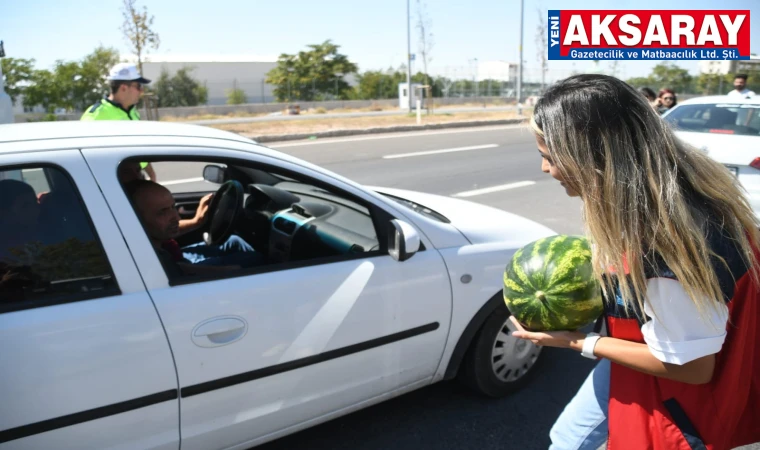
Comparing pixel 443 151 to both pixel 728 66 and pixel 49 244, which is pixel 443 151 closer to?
pixel 49 244

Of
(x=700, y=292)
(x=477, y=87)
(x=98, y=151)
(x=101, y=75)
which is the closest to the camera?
(x=700, y=292)

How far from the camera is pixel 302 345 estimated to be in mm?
2258

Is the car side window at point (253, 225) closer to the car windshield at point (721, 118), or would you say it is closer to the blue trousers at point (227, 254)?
the blue trousers at point (227, 254)

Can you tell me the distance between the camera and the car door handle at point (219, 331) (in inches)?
79.9

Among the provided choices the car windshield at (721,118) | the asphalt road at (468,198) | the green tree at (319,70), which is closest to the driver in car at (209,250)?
the asphalt road at (468,198)

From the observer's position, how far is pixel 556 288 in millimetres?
1621

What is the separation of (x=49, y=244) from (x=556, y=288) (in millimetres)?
1716

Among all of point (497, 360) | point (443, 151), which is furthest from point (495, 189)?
point (497, 360)

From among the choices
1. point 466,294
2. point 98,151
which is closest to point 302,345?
point 466,294

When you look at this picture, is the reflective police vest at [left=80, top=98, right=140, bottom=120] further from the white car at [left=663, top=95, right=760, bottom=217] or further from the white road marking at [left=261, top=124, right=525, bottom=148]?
the white road marking at [left=261, top=124, right=525, bottom=148]

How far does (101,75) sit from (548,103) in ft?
111

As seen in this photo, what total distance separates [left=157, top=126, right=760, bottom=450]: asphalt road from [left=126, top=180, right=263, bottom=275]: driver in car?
0.94m

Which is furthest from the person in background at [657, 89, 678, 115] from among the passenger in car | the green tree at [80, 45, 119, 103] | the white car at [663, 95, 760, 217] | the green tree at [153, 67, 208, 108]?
the green tree at [153, 67, 208, 108]

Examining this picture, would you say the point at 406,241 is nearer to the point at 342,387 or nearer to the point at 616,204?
the point at 342,387
